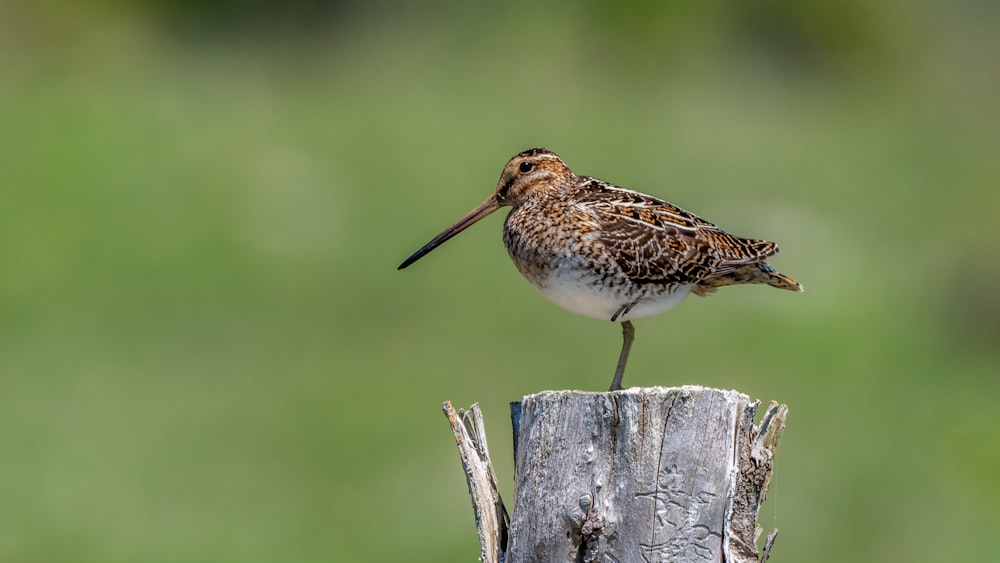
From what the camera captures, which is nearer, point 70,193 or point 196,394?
point 196,394

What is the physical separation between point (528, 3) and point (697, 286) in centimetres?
1846

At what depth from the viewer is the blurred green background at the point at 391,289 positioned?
578 inches

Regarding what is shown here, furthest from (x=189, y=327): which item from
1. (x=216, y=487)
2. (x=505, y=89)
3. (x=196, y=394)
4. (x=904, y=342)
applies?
(x=904, y=342)

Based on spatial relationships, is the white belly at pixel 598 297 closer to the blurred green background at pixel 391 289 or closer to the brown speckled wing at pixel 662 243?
the brown speckled wing at pixel 662 243

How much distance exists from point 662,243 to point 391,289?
11.3m

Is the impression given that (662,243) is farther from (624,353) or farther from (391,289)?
(391,289)

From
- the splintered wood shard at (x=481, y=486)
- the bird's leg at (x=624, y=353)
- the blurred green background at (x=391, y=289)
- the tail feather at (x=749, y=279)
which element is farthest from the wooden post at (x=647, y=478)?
the blurred green background at (x=391, y=289)

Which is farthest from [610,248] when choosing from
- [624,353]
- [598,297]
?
[624,353]

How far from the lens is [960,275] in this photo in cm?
2058

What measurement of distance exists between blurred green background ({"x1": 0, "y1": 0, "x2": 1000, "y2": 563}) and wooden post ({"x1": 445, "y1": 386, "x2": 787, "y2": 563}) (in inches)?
343

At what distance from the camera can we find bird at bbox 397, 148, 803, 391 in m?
6.58

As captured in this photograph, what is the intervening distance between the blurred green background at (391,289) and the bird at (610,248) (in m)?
6.91

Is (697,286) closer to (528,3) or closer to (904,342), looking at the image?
(904,342)

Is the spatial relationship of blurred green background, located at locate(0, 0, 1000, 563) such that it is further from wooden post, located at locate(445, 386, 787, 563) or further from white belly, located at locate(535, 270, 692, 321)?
wooden post, located at locate(445, 386, 787, 563)
